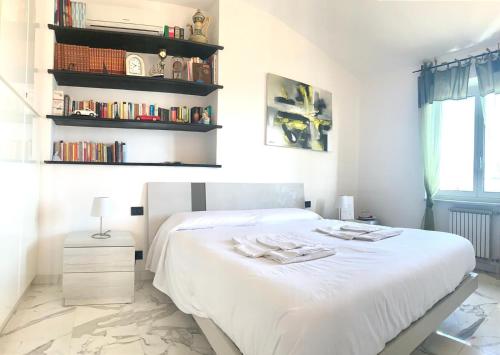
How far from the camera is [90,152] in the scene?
3008mm

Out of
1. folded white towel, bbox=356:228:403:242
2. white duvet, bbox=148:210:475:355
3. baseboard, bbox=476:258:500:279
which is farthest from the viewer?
baseboard, bbox=476:258:500:279

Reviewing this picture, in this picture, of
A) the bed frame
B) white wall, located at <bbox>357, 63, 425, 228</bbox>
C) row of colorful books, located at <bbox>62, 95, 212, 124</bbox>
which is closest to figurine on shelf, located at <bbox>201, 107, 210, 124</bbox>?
row of colorful books, located at <bbox>62, 95, 212, 124</bbox>

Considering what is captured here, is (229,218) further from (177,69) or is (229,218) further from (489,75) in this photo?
(489,75)

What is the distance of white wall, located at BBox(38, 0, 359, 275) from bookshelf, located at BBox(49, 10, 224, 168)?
11cm

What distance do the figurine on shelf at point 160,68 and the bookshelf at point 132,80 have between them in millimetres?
73

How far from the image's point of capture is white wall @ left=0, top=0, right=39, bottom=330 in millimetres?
1806

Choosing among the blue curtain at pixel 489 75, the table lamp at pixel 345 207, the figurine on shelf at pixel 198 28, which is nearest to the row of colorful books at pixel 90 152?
the figurine on shelf at pixel 198 28

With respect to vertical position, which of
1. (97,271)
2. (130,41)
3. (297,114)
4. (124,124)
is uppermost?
(130,41)

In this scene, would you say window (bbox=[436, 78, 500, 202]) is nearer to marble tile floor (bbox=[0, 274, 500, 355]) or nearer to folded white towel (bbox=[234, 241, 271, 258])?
marble tile floor (bbox=[0, 274, 500, 355])

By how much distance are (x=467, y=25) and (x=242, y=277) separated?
352 centimetres

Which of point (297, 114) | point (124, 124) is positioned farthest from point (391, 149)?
point (124, 124)

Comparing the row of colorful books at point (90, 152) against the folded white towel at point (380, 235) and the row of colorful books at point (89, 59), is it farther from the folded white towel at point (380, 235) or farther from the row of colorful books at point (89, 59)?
the folded white towel at point (380, 235)

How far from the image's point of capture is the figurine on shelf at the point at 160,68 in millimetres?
3099

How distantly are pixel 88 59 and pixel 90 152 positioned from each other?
2.80ft
